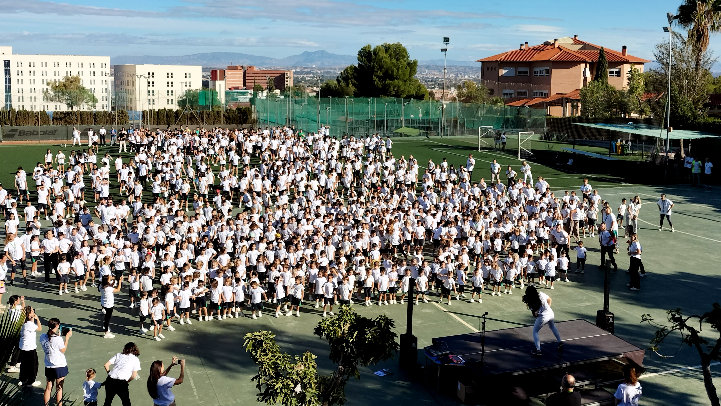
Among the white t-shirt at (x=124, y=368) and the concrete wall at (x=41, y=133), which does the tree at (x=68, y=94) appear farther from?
the white t-shirt at (x=124, y=368)

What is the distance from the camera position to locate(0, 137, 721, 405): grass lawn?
12.3 meters

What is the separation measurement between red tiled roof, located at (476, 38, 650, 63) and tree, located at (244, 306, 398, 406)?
274 feet

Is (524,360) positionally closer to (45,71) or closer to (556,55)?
(556,55)

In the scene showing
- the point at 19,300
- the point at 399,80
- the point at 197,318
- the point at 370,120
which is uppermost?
the point at 399,80

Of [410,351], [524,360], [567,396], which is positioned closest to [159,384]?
[410,351]

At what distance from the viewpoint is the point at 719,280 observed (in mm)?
19422

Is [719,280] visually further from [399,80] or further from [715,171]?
[399,80]

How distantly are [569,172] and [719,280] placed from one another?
19708 mm

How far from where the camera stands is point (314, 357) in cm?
827

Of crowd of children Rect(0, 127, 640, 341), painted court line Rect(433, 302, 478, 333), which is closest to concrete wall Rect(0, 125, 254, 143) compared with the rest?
crowd of children Rect(0, 127, 640, 341)

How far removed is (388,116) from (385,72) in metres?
18.9

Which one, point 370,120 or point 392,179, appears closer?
point 392,179

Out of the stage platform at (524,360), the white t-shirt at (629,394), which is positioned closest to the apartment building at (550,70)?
the stage platform at (524,360)

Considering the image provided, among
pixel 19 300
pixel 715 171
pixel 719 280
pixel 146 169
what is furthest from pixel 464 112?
pixel 19 300
